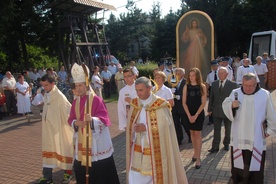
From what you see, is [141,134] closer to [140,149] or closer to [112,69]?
[140,149]

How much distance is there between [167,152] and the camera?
4113 millimetres

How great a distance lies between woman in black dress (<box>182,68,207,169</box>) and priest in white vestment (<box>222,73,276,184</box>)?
123cm

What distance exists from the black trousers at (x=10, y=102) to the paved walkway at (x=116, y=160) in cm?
345

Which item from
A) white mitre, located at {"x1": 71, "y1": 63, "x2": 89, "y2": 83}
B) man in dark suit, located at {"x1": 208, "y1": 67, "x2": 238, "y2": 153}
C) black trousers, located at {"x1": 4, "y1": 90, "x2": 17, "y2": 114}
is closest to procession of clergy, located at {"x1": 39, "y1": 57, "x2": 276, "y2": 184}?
white mitre, located at {"x1": 71, "y1": 63, "x2": 89, "y2": 83}

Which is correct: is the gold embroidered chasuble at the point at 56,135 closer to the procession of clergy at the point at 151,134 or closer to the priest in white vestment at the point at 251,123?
the procession of clergy at the point at 151,134

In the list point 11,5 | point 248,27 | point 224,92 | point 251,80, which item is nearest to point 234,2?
point 248,27

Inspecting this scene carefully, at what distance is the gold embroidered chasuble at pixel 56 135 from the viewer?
5.24 meters

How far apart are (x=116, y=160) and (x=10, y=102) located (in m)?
8.41

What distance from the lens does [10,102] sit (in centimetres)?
1327

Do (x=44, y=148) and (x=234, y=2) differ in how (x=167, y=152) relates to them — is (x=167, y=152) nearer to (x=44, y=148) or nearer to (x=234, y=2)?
(x=44, y=148)

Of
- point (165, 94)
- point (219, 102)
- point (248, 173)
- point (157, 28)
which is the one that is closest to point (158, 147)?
point (248, 173)

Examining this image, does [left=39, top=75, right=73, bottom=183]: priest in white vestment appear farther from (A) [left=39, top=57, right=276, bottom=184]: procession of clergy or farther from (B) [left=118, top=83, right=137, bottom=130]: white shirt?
(B) [left=118, top=83, right=137, bottom=130]: white shirt

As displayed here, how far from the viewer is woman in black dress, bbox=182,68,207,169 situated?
5.84 m

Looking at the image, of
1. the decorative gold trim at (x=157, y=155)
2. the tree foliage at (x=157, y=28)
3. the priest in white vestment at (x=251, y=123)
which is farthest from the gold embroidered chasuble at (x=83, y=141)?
the tree foliage at (x=157, y=28)
